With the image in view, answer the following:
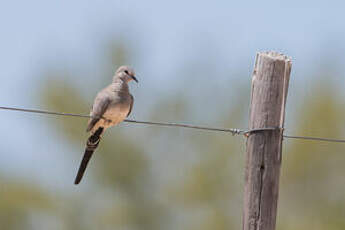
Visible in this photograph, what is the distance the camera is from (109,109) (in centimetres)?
918

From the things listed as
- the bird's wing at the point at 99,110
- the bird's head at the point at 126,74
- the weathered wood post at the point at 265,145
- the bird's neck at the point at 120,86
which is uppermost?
the bird's head at the point at 126,74

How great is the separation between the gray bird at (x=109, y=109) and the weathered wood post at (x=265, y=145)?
2429 mm

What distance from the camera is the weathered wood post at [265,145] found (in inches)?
269

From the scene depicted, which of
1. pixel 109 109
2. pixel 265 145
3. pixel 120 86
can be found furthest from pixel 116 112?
pixel 265 145

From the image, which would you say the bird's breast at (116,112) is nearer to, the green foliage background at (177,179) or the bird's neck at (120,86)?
the bird's neck at (120,86)

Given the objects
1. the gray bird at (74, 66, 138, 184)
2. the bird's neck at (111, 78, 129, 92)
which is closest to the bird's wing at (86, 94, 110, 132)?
the gray bird at (74, 66, 138, 184)

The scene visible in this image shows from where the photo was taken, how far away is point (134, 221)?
19.9 m

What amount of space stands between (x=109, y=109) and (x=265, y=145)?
2.62 meters

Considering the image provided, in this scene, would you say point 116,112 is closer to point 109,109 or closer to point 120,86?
point 109,109

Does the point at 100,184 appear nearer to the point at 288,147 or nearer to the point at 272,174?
the point at 288,147

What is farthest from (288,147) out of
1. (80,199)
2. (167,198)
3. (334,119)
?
(80,199)

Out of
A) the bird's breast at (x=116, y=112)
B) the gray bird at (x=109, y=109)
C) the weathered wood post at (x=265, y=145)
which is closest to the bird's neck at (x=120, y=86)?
the gray bird at (x=109, y=109)

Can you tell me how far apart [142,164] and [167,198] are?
85 centimetres

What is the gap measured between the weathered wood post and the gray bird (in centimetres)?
243
